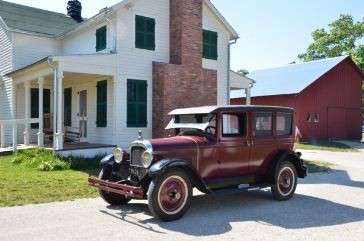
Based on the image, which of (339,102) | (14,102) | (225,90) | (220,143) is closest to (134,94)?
(225,90)

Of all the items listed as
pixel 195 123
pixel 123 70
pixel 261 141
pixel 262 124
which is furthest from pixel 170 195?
pixel 123 70

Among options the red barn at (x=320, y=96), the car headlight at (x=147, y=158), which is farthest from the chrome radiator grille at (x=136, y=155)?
the red barn at (x=320, y=96)

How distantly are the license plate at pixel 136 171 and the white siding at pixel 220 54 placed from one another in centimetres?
1131

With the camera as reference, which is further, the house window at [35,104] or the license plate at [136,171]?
the house window at [35,104]

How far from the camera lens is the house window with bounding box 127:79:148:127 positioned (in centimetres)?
1547

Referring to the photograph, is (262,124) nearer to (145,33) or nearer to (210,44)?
(145,33)

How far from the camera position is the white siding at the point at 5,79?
19.2 metres

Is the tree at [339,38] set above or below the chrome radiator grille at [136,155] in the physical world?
above

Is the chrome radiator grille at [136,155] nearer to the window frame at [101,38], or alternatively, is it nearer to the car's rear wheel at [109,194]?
the car's rear wheel at [109,194]

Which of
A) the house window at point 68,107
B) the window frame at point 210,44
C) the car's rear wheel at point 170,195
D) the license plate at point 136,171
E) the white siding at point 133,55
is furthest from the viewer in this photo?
the house window at point 68,107

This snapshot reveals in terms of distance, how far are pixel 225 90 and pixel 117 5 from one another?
21.1ft

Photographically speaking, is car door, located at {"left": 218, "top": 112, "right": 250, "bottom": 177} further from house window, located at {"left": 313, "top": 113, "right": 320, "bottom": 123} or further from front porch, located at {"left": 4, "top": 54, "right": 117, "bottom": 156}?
house window, located at {"left": 313, "top": 113, "right": 320, "bottom": 123}

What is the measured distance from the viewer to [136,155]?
288 inches

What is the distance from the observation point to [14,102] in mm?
18906
